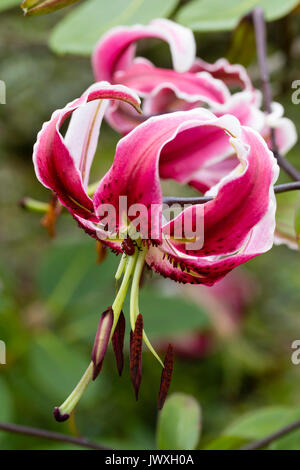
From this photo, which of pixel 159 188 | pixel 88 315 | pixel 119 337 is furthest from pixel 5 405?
pixel 159 188

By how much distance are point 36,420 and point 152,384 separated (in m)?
0.25

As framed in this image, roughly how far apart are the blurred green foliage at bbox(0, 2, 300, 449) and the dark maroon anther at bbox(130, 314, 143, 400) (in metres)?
0.39

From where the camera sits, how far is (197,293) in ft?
5.32

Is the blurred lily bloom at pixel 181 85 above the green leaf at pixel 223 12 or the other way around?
the other way around

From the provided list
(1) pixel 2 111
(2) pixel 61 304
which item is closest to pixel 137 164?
(2) pixel 61 304

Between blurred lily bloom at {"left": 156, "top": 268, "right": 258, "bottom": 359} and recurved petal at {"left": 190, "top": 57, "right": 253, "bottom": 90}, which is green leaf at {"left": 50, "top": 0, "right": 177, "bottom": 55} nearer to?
recurved petal at {"left": 190, "top": 57, "right": 253, "bottom": 90}

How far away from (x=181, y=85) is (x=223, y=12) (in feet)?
0.42

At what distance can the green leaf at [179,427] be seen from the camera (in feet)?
2.66

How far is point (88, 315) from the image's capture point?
52.3 inches

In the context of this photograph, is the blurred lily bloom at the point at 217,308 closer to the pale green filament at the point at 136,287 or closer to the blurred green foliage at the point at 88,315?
the blurred green foliage at the point at 88,315

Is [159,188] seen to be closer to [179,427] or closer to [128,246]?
[128,246]

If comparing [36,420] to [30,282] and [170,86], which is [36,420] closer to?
[30,282]

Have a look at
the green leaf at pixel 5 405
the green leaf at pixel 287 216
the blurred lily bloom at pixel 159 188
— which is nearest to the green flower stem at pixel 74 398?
the blurred lily bloom at pixel 159 188

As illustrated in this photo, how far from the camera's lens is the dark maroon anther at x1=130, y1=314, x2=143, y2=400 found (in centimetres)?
57
